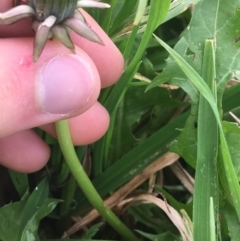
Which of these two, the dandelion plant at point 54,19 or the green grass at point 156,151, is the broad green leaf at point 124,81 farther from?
the dandelion plant at point 54,19

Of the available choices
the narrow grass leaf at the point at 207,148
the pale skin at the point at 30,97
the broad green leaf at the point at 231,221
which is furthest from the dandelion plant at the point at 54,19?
the broad green leaf at the point at 231,221

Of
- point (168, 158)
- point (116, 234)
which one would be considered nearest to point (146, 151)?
point (168, 158)

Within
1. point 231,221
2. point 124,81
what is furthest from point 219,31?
point 231,221

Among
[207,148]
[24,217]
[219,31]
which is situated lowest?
[24,217]

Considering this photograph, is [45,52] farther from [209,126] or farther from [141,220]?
[141,220]

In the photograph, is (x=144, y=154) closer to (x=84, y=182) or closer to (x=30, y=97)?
(x=84, y=182)

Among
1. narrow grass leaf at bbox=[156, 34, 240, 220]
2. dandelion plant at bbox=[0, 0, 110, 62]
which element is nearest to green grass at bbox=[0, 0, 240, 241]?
narrow grass leaf at bbox=[156, 34, 240, 220]

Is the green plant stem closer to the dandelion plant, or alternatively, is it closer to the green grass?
the green grass
